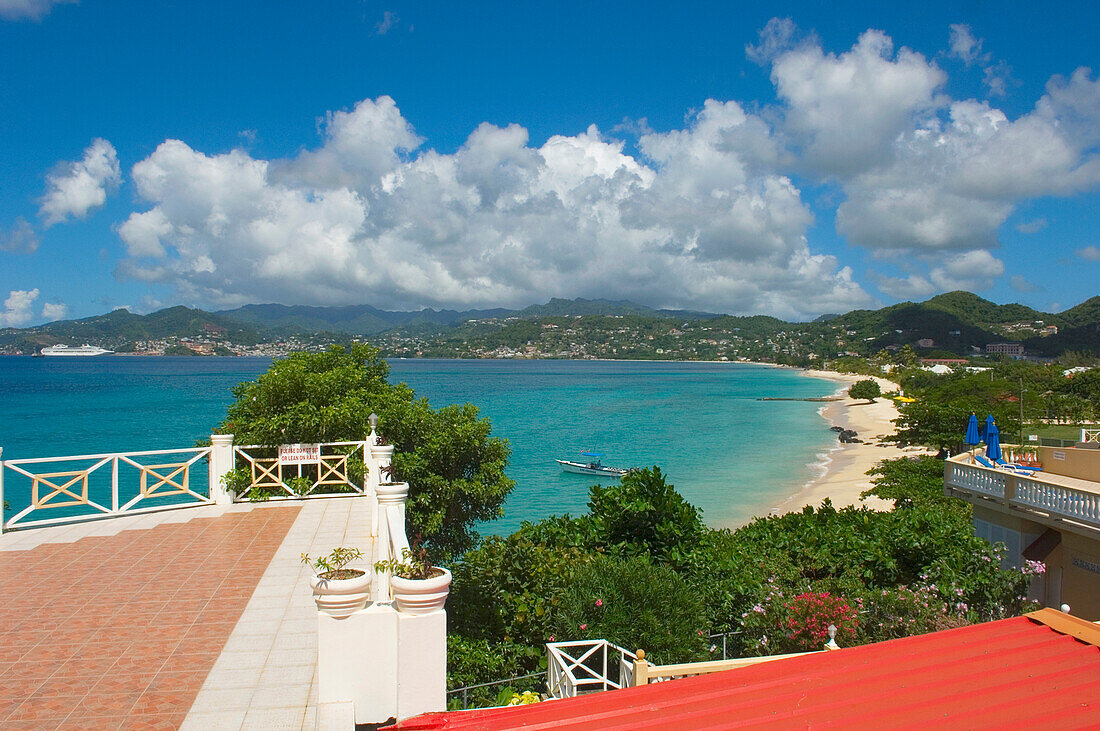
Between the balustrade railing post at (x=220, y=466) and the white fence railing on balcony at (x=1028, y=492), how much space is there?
14.0 metres

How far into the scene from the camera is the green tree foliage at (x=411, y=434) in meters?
12.7

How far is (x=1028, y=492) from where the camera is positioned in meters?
12.1

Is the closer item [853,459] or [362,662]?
[362,662]

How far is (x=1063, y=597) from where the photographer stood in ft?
37.4

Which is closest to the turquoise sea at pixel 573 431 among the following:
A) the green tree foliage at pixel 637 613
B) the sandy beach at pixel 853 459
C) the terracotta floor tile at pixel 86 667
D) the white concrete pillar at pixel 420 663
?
the sandy beach at pixel 853 459

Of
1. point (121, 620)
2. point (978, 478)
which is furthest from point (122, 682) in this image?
point (978, 478)

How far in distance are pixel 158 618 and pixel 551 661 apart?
12.2 ft

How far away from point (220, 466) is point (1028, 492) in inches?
563

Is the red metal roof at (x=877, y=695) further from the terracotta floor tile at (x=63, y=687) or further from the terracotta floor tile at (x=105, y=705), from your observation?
the terracotta floor tile at (x=63, y=687)

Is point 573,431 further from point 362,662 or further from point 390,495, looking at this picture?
point 362,662

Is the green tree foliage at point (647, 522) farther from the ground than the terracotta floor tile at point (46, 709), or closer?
closer

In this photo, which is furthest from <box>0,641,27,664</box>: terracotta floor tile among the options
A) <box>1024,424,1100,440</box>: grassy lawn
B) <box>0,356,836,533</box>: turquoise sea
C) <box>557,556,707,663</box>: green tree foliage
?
<box>1024,424,1100,440</box>: grassy lawn

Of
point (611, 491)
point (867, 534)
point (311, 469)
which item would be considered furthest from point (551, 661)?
point (311, 469)

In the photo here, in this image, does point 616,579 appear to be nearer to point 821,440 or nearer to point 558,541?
point 558,541
